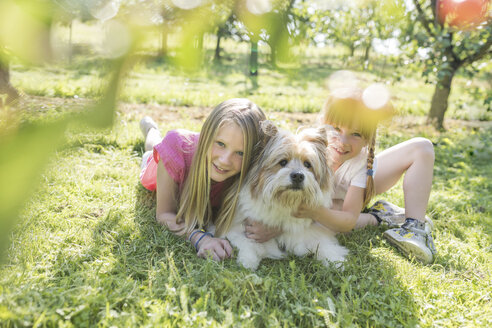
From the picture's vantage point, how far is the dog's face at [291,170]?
2213 millimetres

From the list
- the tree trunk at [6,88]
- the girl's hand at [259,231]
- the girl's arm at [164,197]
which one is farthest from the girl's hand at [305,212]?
the tree trunk at [6,88]

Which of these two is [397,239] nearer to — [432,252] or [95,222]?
[432,252]

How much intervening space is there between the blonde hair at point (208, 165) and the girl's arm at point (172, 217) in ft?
0.23

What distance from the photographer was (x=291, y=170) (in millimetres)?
2248

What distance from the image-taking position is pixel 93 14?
0.47 meters

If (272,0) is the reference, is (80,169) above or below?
below

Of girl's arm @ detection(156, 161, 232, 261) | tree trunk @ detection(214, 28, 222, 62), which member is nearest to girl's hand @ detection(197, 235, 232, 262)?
girl's arm @ detection(156, 161, 232, 261)

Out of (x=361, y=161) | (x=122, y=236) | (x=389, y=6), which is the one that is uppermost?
(x=389, y=6)

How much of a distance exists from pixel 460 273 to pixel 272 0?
2.25 metres

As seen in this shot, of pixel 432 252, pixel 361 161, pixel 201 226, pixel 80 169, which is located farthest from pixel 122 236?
pixel 432 252

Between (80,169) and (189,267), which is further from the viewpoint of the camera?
(80,169)

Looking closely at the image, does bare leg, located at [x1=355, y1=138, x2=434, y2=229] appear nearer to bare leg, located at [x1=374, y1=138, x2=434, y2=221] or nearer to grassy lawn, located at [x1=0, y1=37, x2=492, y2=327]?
bare leg, located at [x1=374, y1=138, x2=434, y2=221]

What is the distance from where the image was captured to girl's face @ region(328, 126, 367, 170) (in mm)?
2621

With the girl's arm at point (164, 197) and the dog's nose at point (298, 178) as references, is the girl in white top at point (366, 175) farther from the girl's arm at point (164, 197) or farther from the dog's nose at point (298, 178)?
the girl's arm at point (164, 197)
